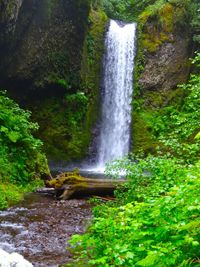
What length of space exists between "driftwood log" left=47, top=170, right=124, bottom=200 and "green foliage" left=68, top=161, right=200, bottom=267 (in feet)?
19.5

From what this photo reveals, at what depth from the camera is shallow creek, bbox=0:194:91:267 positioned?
18.9 ft

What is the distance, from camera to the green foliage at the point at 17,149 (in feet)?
36.3

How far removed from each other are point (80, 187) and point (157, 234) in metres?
6.75

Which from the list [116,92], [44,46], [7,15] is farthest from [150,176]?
[116,92]

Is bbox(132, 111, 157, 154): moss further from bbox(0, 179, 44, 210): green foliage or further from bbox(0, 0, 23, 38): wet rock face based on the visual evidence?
bbox(0, 179, 44, 210): green foliage

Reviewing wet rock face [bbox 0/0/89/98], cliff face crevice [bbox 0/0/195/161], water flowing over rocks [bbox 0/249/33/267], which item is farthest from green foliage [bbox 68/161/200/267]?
wet rock face [bbox 0/0/89/98]

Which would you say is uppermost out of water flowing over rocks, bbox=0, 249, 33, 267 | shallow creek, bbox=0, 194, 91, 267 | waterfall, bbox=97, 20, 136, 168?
waterfall, bbox=97, 20, 136, 168

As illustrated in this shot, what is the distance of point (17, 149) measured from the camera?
11.8 meters

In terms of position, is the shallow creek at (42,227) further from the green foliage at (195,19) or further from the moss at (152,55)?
the green foliage at (195,19)

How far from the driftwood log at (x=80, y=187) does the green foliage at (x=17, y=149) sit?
141 cm

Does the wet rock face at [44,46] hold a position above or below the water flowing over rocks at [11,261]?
above

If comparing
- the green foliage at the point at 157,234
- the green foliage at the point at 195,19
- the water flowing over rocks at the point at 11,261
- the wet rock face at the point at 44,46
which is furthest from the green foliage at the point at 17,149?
the green foliage at the point at 195,19

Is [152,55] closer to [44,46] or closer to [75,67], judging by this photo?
[75,67]

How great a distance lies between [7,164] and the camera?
10883mm
